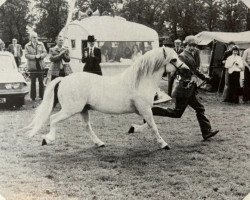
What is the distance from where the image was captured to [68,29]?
3.37m

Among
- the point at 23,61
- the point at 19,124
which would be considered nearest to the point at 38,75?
the point at 23,61

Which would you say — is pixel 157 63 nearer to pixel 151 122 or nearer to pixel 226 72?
pixel 151 122

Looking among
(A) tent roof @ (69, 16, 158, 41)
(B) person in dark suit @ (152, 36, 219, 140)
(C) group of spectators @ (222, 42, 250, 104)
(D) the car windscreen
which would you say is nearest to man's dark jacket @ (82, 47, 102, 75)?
(A) tent roof @ (69, 16, 158, 41)

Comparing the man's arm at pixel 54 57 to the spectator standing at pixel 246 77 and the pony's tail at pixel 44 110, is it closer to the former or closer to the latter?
the pony's tail at pixel 44 110

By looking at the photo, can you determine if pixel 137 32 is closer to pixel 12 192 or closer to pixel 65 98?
pixel 65 98

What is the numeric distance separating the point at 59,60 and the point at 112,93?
0.51 metres

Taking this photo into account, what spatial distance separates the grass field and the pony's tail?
60 mm

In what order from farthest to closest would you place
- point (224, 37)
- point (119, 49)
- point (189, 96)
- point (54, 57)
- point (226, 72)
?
point (226, 72), point (189, 96), point (224, 37), point (54, 57), point (119, 49)

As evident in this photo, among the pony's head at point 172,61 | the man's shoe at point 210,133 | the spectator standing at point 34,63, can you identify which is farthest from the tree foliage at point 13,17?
the man's shoe at point 210,133

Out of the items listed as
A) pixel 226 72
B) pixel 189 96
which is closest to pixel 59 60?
pixel 189 96

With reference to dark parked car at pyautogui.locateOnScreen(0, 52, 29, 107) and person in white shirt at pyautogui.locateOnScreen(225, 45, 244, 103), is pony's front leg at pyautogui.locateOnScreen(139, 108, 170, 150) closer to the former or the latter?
person in white shirt at pyautogui.locateOnScreen(225, 45, 244, 103)

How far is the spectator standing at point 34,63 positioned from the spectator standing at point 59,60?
0.09 meters

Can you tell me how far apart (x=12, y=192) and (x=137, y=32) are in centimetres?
130

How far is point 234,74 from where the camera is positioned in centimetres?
427
